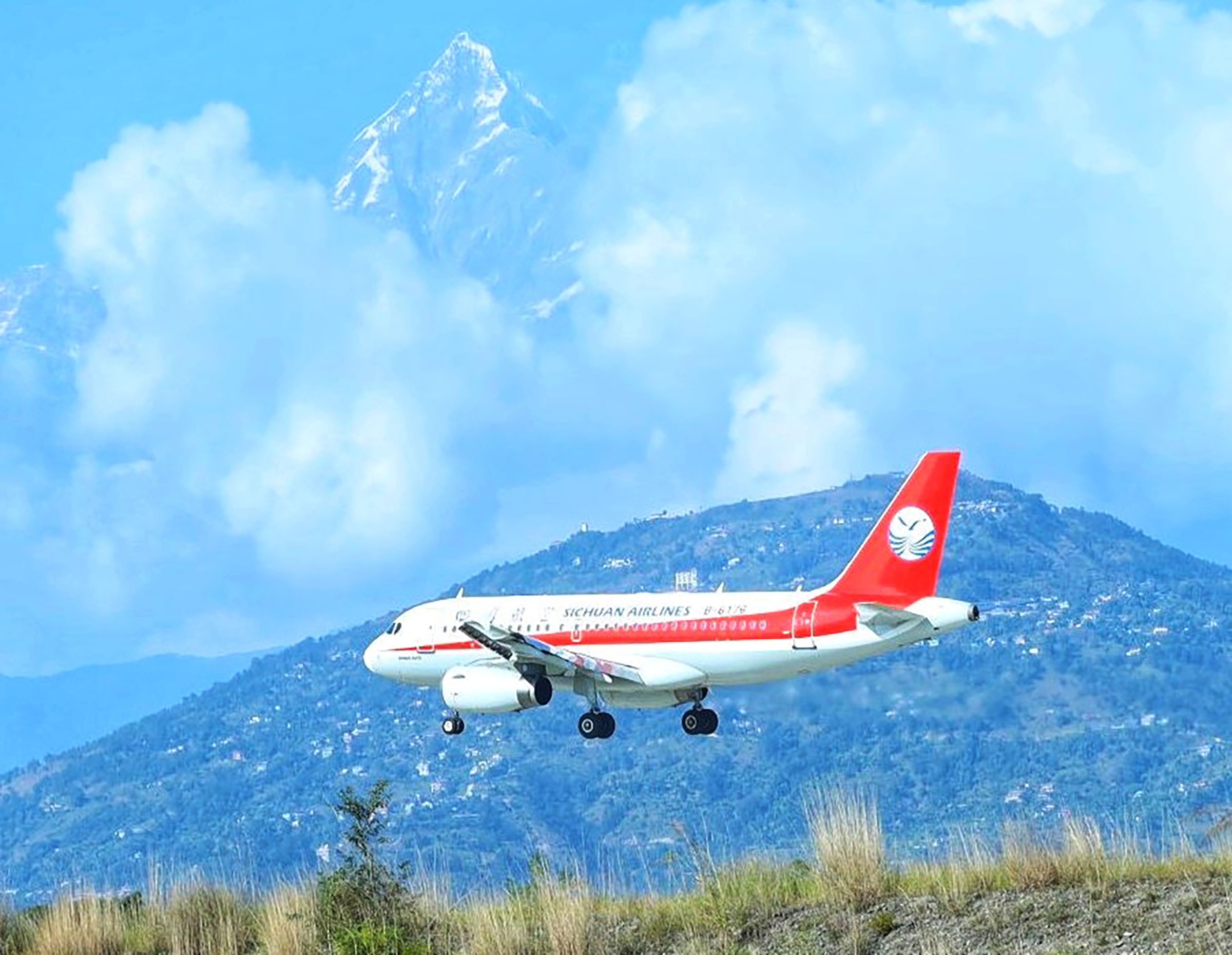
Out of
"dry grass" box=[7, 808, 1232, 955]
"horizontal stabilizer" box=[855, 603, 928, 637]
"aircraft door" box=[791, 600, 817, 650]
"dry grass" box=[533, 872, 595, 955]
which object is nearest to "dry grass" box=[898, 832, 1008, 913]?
"dry grass" box=[7, 808, 1232, 955]

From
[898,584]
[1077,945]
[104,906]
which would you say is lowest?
[1077,945]

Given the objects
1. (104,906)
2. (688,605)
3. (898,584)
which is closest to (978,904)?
(104,906)

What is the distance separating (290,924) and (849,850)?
7.68 m

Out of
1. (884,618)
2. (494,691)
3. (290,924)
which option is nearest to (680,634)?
(494,691)

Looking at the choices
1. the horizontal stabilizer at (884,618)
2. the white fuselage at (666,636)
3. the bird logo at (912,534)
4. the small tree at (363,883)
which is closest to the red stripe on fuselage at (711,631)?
the white fuselage at (666,636)

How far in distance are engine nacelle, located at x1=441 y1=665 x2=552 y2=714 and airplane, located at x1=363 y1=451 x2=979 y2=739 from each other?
4cm

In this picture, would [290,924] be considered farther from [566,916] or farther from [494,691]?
[494,691]

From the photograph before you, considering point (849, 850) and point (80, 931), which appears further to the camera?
point (80, 931)

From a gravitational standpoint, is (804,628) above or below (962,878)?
above

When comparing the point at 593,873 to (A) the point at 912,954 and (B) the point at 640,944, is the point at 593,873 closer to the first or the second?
(B) the point at 640,944

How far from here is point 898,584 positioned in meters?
61.9

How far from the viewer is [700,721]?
68000 millimetres

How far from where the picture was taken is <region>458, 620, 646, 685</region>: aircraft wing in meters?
65.9

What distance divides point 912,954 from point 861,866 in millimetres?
A: 2447
